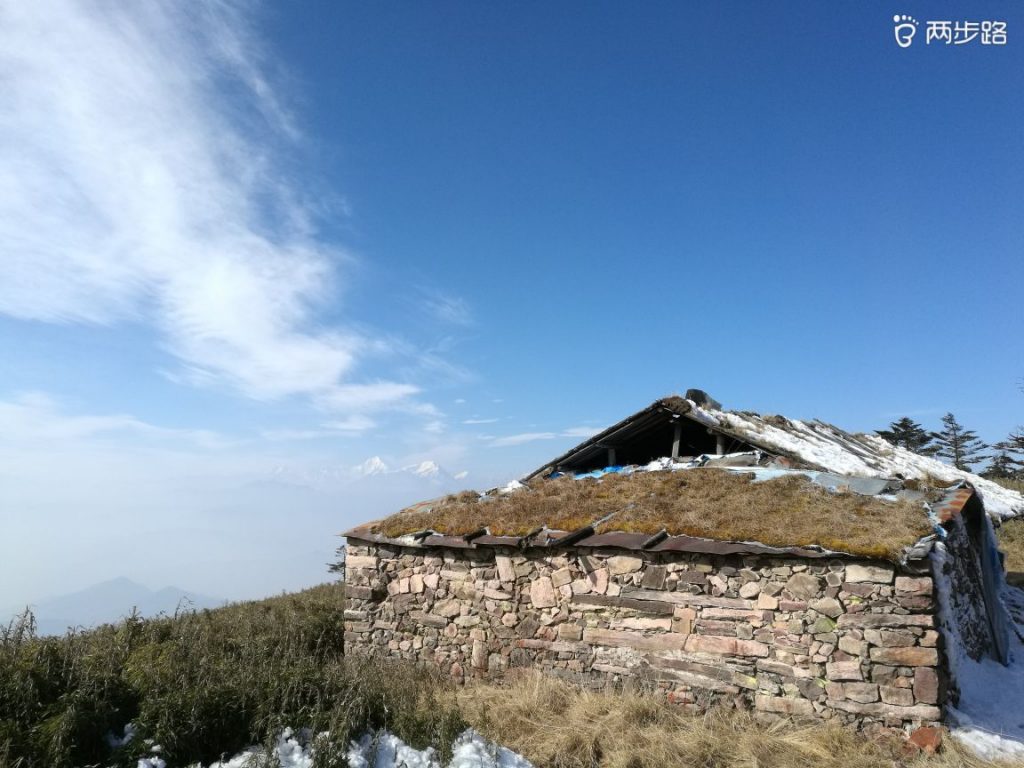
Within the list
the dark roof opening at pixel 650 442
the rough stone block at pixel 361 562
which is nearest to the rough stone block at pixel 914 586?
the dark roof opening at pixel 650 442

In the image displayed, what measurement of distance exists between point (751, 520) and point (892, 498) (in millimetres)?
1896

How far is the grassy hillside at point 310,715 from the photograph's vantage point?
4679 mm

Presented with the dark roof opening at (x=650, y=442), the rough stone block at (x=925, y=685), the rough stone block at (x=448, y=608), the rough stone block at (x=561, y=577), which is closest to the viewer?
the rough stone block at (x=925, y=685)

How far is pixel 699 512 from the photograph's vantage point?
7.45 metres

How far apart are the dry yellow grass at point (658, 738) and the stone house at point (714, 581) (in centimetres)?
27

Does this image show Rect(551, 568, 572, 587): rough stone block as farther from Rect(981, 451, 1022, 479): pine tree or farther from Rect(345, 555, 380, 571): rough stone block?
Rect(981, 451, 1022, 479): pine tree

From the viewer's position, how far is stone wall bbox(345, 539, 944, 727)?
596cm

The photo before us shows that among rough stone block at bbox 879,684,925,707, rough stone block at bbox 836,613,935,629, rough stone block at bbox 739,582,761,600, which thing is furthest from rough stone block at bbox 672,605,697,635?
rough stone block at bbox 879,684,925,707

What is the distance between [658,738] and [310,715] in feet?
10.5

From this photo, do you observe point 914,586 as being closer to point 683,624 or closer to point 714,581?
point 714,581

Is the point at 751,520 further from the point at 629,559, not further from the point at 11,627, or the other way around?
the point at 11,627

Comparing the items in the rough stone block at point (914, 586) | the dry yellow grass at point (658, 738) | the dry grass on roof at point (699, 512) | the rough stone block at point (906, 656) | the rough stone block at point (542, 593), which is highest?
the dry grass on roof at point (699, 512)

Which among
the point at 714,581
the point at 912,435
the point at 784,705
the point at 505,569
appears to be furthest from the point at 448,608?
the point at 912,435

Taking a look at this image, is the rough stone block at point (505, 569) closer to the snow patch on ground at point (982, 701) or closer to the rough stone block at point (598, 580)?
the rough stone block at point (598, 580)
